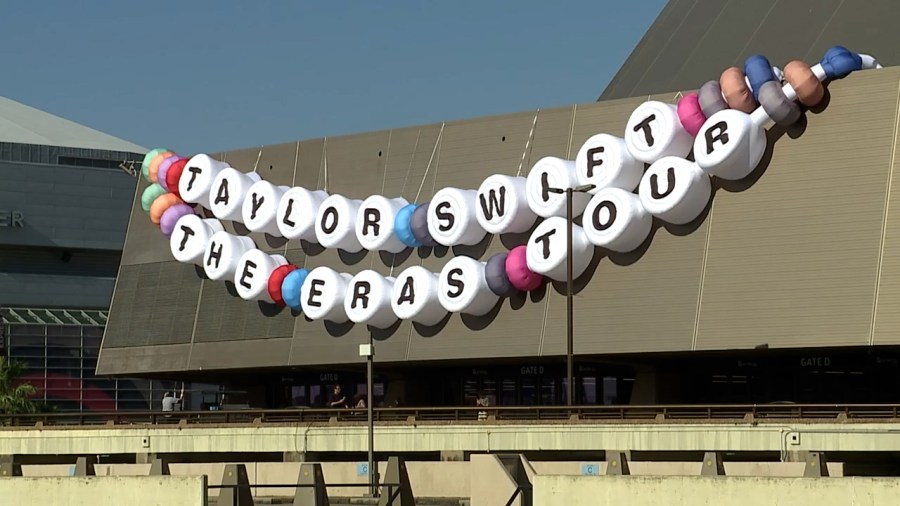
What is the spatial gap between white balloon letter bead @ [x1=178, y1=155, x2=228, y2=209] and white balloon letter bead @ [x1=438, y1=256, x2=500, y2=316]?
41.3 ft

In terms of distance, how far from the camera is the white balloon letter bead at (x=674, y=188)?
55.8 meters

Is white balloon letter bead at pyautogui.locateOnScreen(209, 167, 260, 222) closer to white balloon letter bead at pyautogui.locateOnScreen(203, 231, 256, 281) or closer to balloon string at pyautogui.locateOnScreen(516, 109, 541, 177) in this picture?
white balloon letter bead at pyautogui.locateOnScreen(203, 231, 256, 281)

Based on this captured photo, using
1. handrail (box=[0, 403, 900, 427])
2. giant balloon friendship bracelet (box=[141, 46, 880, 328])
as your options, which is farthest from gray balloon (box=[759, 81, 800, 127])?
handrail (box=[0, 403, 900, 427])

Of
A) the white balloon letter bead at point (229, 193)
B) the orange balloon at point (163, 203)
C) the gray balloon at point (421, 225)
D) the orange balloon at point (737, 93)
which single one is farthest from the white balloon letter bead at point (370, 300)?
the orange balloon at point (737, 93)

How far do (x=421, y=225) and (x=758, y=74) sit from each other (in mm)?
14638

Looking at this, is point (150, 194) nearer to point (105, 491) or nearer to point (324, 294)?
point (324, 294)

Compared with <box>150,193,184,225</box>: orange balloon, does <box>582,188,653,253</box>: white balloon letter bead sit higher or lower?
lower

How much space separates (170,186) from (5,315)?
37.4 metres

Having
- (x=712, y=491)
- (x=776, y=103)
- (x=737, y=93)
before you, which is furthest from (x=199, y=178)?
(x=712, y=491)

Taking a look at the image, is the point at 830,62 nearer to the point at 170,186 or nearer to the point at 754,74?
the point at 754,74

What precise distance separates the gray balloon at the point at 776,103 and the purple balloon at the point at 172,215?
86.9 ft

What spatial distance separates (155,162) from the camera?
71562 mm

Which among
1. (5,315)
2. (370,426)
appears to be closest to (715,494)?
(370,426)

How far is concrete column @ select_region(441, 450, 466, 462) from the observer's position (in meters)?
54.6
